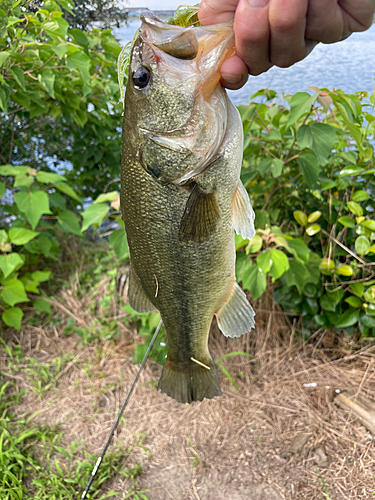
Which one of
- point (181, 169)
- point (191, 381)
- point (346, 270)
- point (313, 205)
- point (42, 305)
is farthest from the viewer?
point (42, 305)

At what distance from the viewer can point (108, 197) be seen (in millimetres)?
2318

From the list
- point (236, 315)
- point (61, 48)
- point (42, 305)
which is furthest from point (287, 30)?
point (42, 305)

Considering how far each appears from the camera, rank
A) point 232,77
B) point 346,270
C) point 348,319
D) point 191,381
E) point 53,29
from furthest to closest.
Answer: point 348,319
point 346,270
point 53,29
point 191,381
point 232,77

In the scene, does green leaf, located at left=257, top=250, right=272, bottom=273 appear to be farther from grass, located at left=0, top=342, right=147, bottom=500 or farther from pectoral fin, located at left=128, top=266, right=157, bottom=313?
grass, located at left=0, top=342, right=147, bottom=500

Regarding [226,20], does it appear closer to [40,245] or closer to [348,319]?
[348,319]

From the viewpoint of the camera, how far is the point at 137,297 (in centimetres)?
131

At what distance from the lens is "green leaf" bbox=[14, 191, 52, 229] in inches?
96.1

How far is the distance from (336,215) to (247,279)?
974mm

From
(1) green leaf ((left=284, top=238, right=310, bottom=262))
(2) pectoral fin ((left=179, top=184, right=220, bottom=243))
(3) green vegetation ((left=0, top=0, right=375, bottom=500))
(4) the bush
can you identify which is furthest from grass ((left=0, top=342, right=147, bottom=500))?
(2) pectoral fin ((left=179, top=184, right=220, bottom=243))

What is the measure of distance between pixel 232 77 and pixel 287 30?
16 centimetres

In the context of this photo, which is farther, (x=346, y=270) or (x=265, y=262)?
(x=346, y=270)

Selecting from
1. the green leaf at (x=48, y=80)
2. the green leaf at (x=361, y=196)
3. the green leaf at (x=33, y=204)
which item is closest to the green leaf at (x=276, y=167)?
the green leaf at (x=361, y=196)

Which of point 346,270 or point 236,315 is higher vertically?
point 236,315

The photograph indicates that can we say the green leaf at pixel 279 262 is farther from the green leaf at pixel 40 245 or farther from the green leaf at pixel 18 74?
the green leaf at pixel 40 245
